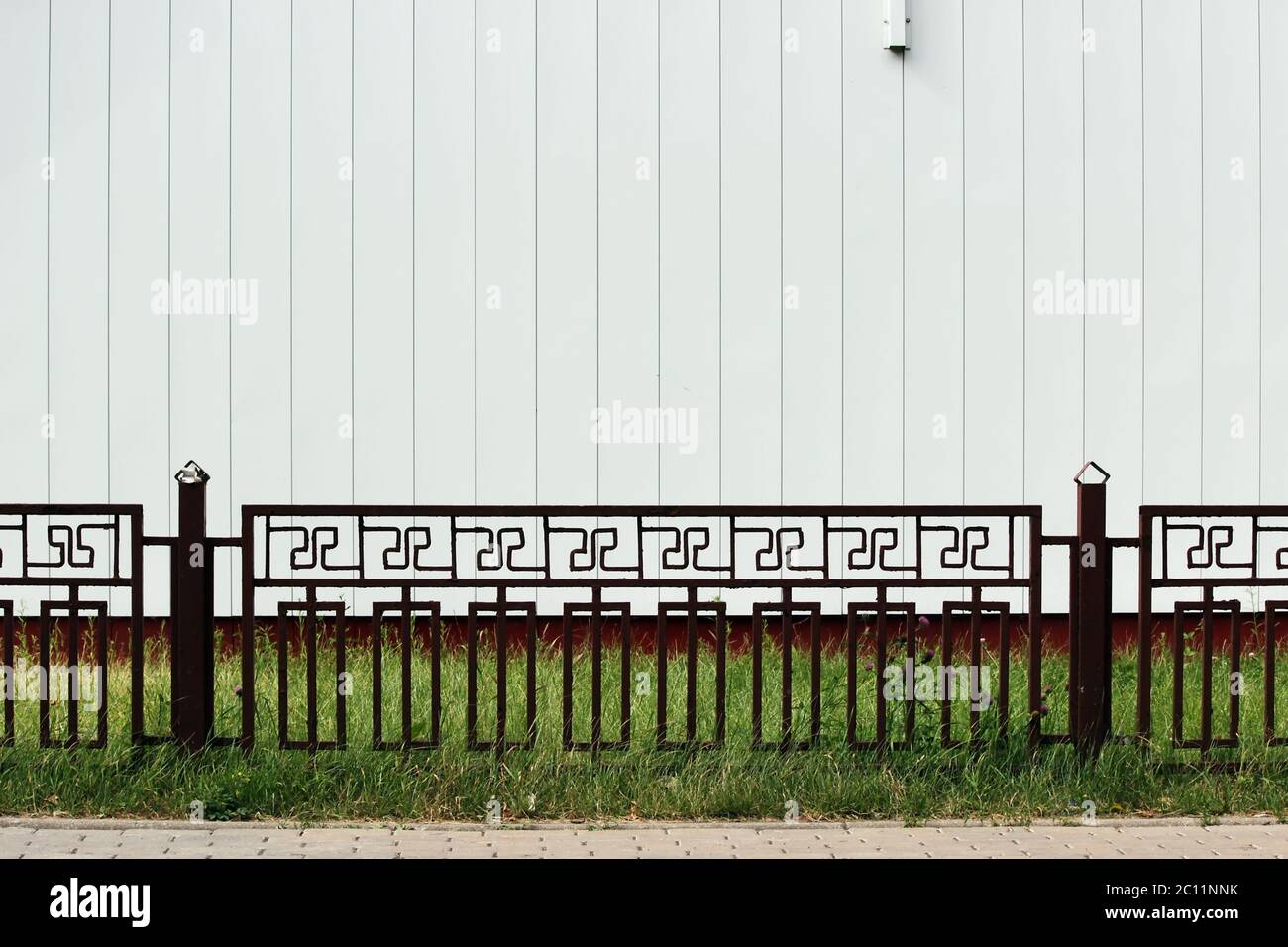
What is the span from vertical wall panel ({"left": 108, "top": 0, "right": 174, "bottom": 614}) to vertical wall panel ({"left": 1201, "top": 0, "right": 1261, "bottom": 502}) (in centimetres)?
661

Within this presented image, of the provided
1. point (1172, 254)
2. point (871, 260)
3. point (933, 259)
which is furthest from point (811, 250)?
point (1172, 254)

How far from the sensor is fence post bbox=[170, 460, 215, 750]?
536 centimetres

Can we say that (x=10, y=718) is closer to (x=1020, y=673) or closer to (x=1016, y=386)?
(x=1020, y=673)

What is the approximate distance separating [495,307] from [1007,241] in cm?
328

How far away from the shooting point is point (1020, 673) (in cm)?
752

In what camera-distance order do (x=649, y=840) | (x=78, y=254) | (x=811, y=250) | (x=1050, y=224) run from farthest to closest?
(x=1050, y=224) → (x=811, y=250) → (x=78, y=254) → (x=649, y=840)

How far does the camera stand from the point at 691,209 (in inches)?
317

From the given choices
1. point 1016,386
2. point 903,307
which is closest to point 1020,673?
point 1016,386

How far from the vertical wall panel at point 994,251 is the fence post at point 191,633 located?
4813 mm

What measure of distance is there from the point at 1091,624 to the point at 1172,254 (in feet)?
12.4

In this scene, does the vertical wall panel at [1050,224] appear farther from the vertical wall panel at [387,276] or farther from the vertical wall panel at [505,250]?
the vertical wall panel at [387,276]

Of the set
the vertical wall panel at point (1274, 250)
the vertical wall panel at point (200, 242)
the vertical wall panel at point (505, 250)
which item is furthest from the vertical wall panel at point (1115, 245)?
the vertical wall panel at point (200, 242)

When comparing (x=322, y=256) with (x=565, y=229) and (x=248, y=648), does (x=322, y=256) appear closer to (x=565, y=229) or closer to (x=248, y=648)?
(x=565, y=229)

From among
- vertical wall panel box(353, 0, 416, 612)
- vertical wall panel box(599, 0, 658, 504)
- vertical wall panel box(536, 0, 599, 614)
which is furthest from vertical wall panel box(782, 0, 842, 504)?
vertical wall panel box(353, 0, 416, 612)
